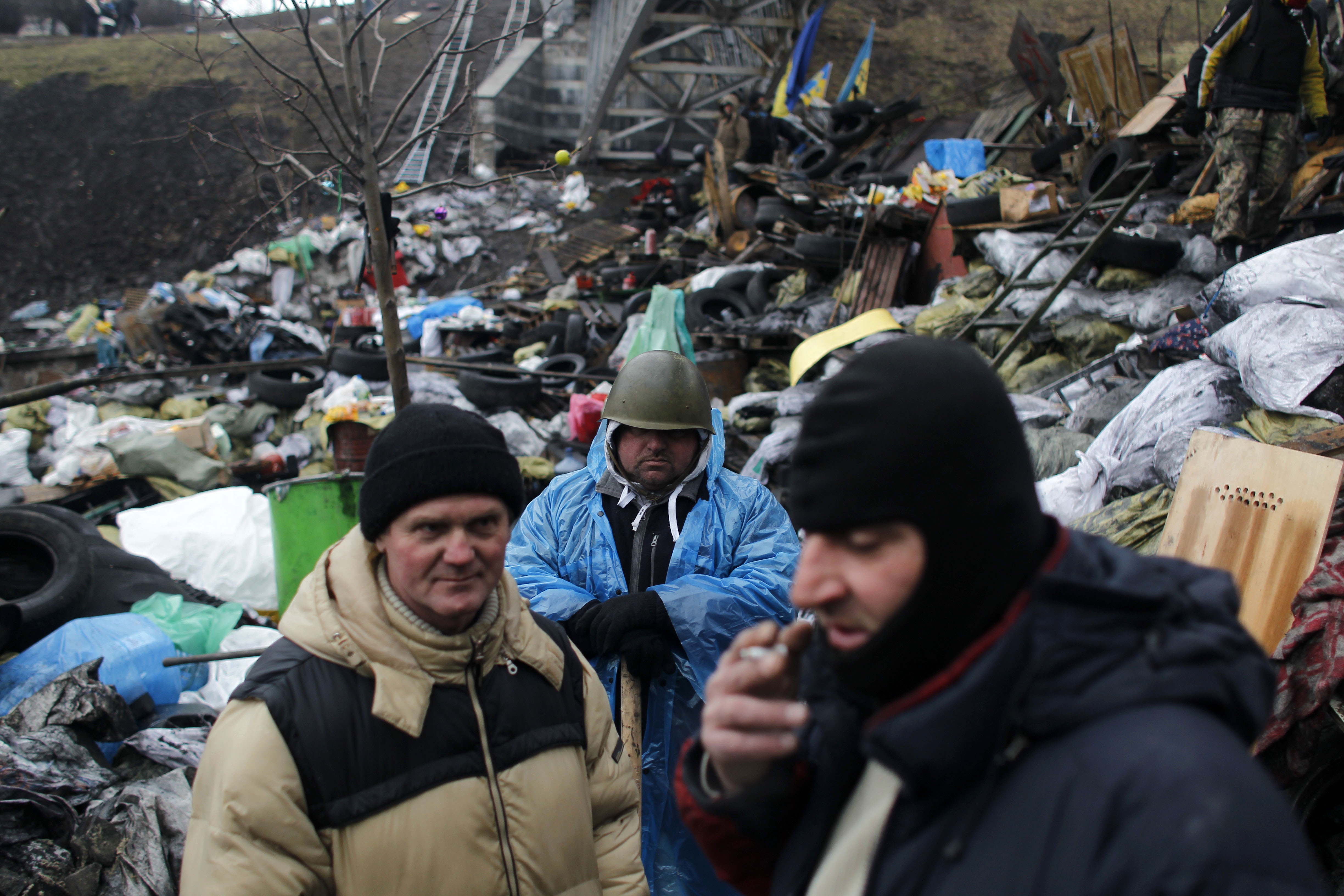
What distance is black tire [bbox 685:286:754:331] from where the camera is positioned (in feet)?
30.9

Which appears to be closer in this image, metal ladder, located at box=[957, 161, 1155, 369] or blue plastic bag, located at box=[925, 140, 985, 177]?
metal ladder, located at box=[957, 161, 1155, 369]

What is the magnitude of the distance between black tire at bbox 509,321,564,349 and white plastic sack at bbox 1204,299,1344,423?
312 inches

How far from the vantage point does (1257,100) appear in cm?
541

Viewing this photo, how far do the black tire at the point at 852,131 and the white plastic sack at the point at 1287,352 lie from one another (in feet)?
37.0

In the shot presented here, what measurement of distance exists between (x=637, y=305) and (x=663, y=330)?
200 inches

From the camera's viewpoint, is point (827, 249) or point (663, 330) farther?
point (827, 249)

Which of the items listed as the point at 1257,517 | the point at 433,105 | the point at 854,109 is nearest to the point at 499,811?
the point at 1257,517

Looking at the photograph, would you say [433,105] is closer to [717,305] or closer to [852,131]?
[852,131]

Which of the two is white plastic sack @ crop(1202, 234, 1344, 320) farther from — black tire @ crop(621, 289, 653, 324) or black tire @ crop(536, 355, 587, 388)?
black tire @ crop(621, 289, 653, 324)

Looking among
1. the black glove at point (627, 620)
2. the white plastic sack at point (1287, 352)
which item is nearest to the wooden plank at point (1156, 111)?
the white plastic sack at point (1287, 352)

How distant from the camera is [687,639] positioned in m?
2.27

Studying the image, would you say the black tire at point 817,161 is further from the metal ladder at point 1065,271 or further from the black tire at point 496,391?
the black tire at point 496,391

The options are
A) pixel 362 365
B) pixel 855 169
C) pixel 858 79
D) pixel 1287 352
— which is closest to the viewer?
pixel 1287 352

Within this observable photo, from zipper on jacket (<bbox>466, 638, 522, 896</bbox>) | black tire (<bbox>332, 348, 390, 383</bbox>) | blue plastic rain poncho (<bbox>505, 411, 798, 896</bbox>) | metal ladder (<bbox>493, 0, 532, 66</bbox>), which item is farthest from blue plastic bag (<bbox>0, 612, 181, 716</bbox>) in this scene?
metal ladder (<bbox>493, 0, 532, 66</bbox>)
